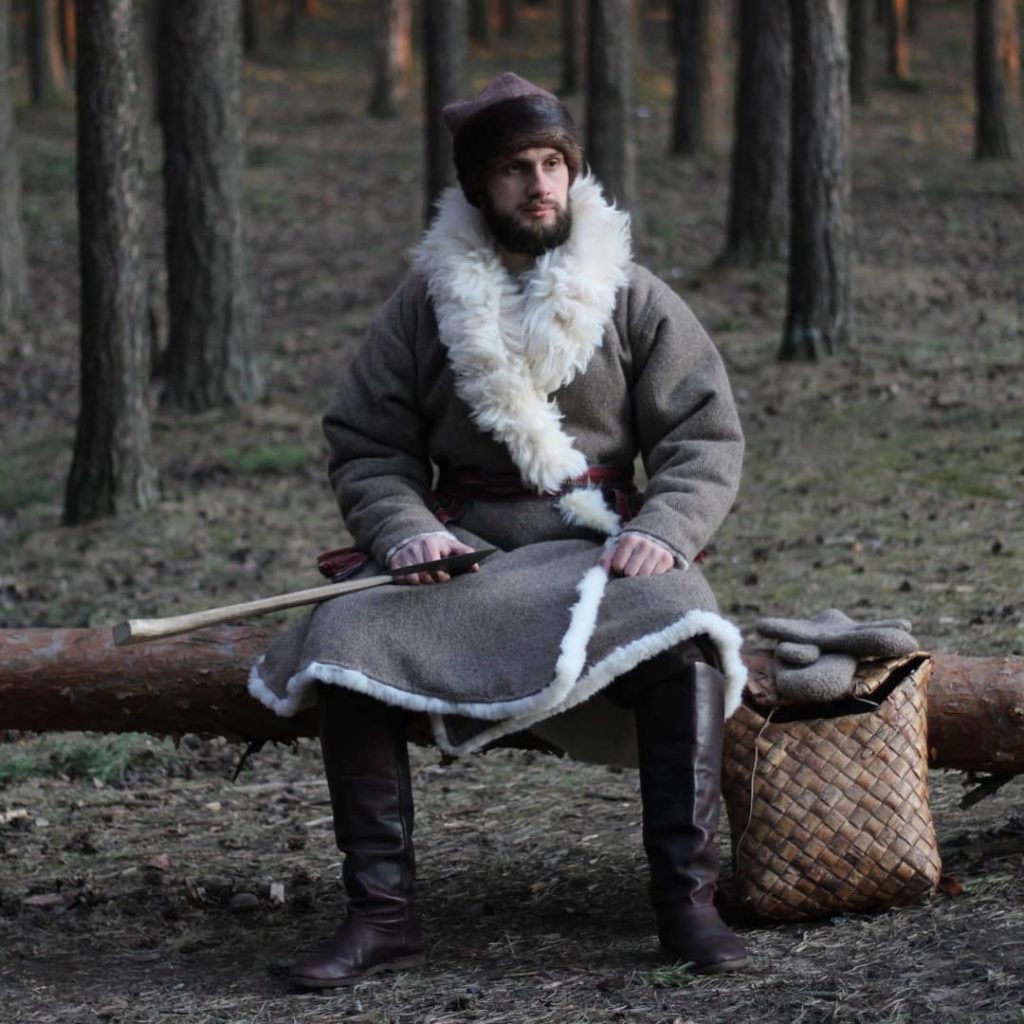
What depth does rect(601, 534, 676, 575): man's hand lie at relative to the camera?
3873mm

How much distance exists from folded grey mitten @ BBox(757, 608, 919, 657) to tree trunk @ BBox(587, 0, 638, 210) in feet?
34.8

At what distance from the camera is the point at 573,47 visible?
2509 centimetres

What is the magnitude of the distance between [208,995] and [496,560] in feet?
4.00

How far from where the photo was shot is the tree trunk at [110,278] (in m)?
8.62

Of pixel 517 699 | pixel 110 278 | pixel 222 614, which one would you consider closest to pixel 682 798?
pixel 517 699

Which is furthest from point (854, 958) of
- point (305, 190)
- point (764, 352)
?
point (305, 190)

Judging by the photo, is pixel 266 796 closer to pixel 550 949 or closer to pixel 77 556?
pixel 550 949

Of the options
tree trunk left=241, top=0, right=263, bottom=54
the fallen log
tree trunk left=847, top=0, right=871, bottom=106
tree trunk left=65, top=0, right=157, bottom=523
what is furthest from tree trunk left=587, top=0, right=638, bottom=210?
tree trunk left=241, top=0, right=263, bottom=54

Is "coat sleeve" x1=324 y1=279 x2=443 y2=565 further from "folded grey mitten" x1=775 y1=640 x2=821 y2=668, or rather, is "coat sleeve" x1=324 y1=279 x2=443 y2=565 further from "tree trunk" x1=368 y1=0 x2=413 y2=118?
A: "tree trunk" x1=368 y1=0 x2=413 y2=118

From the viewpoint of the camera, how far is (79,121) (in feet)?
28.3

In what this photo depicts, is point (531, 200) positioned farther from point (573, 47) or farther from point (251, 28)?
point (251, 28)

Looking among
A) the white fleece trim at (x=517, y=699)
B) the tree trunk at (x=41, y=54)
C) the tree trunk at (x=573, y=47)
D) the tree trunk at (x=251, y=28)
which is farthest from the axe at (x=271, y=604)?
the tree trunk at (x=251, y=28)

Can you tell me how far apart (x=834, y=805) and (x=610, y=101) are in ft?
37.5

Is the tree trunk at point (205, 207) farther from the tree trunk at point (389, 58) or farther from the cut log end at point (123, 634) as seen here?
the tree trunk at point (389, 58)
